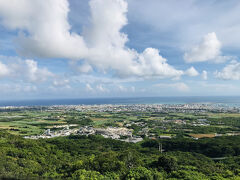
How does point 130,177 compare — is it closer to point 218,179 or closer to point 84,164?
point 84,164

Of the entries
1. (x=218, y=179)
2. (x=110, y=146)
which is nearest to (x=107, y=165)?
(x=218, y=179)

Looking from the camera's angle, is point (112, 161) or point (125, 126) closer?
point (112, 161)

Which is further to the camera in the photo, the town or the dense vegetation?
the town

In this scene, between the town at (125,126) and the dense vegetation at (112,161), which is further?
the town at (125,126)

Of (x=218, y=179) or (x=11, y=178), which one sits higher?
(x=11, y=178)

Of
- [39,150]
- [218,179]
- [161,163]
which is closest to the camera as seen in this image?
[218,179]

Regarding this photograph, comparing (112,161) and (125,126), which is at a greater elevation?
(112,161)

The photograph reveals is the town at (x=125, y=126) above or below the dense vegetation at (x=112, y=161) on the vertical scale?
below

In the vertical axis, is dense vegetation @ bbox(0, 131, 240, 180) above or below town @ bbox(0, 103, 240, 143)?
above
